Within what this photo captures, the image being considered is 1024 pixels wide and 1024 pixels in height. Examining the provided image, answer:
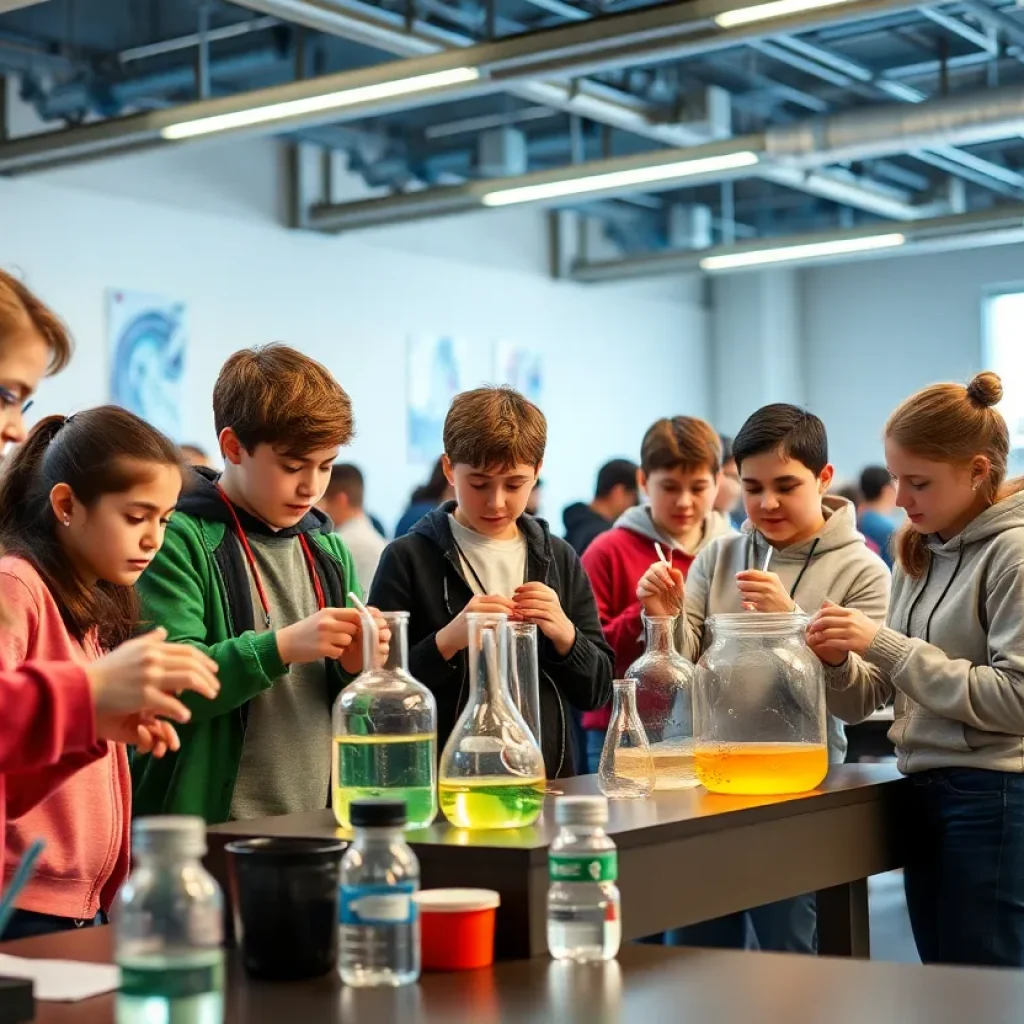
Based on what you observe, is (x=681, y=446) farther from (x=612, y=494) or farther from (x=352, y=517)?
(x=352, y=517)

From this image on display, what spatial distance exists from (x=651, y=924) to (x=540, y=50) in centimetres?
431

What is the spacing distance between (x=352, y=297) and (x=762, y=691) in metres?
6.87

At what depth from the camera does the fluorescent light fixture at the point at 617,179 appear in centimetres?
712

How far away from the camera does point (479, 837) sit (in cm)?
162

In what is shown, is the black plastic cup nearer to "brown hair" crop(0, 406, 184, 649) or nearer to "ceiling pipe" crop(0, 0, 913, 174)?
"brown hair" crop(0, 406, 184, 649)

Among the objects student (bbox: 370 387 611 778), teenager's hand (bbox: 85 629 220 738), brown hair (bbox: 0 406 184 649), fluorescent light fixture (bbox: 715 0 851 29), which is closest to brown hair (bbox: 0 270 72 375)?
brown hair (bbox: 0 406 184 649)

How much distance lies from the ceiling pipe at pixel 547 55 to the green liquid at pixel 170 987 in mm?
4317

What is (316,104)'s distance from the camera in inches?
236

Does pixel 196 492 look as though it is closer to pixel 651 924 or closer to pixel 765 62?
pixel 651 924

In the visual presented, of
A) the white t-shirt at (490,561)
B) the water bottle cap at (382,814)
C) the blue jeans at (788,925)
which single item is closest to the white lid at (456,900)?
the water bottle cap at (382,814)

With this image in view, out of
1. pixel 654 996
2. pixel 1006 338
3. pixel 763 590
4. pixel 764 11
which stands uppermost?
pixel 764 11

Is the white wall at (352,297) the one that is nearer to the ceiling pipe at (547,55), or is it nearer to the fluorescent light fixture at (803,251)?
the ceiling pipe at (547,55)

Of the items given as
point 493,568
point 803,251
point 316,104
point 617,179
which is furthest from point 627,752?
point 803,251

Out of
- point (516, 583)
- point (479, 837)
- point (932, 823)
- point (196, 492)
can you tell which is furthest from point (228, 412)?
point (932, 823)
